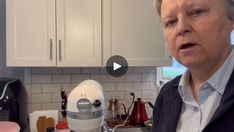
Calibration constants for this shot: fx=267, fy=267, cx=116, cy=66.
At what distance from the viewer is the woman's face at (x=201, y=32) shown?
78 cm

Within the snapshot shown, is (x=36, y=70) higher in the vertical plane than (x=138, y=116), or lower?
higher

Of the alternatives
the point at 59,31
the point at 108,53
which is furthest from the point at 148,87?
the point at 59,31

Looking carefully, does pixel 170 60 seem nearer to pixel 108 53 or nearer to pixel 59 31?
pixel 108 53

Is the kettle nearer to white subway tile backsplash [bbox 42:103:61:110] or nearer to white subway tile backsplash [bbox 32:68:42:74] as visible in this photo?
white subway tile backsplash [bbox 42:103:61:110]

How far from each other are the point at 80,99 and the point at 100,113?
0.14 m

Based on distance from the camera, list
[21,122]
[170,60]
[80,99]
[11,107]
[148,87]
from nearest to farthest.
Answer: [80,99] → [11,107] → [21,122] → [170,60] → [148,87]

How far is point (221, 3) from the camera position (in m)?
0.80

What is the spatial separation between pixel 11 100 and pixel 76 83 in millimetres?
629

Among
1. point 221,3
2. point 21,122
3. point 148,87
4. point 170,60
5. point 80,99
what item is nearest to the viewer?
point 221,3

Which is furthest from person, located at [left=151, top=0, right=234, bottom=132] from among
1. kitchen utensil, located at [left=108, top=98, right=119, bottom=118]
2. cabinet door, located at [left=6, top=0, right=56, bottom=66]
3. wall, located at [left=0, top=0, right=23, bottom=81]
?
wall, located at [left=0, top=0, right=23, bottom=81]

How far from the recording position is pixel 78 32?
2104mm

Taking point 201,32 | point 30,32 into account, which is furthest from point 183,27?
point 30,32

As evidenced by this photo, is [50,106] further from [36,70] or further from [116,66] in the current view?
[116,66]

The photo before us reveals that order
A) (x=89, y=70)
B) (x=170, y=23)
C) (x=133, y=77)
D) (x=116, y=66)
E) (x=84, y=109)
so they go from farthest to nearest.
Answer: (x=133, y=77) < (x=89, y=70) < (x=116, y=66) < (x=84, y=109) < (x=170, y=23)
